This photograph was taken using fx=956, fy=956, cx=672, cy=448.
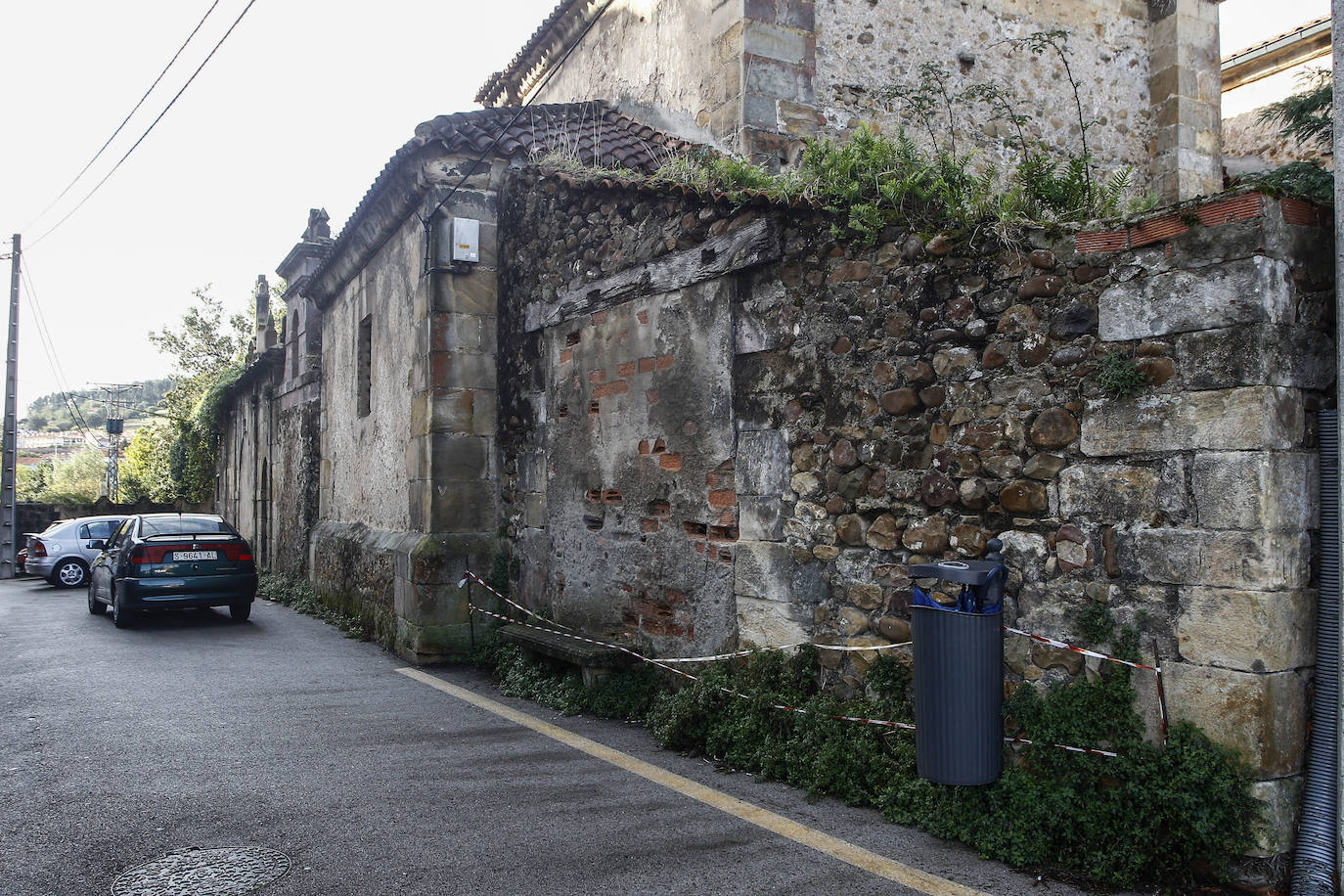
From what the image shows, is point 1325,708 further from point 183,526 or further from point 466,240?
point 183,526

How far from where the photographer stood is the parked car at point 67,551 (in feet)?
58.7

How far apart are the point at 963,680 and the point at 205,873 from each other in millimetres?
3050

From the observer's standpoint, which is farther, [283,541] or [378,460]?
[283,541]

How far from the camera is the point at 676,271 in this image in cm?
625

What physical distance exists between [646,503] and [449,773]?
228 cm

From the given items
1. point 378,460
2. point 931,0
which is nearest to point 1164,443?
point 931,0

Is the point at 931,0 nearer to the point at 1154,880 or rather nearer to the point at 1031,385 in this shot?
the point at 1031,385

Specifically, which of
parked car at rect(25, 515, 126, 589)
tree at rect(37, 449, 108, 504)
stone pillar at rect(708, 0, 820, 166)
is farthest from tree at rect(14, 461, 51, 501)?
stone pillar at rect(708, 0, 820, 166)

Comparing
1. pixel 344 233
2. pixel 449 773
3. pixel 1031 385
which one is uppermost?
pixel 344 233

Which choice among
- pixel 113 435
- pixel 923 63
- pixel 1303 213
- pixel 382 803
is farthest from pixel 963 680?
pixel 113 435

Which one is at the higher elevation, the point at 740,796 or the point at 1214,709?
the point at 1214,709

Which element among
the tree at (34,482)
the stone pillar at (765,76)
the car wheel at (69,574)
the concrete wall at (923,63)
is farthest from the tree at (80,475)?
Answer: the stone pillar at (765,76)

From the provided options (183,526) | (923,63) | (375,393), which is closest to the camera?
(923,63)

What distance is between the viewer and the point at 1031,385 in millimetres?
4074
